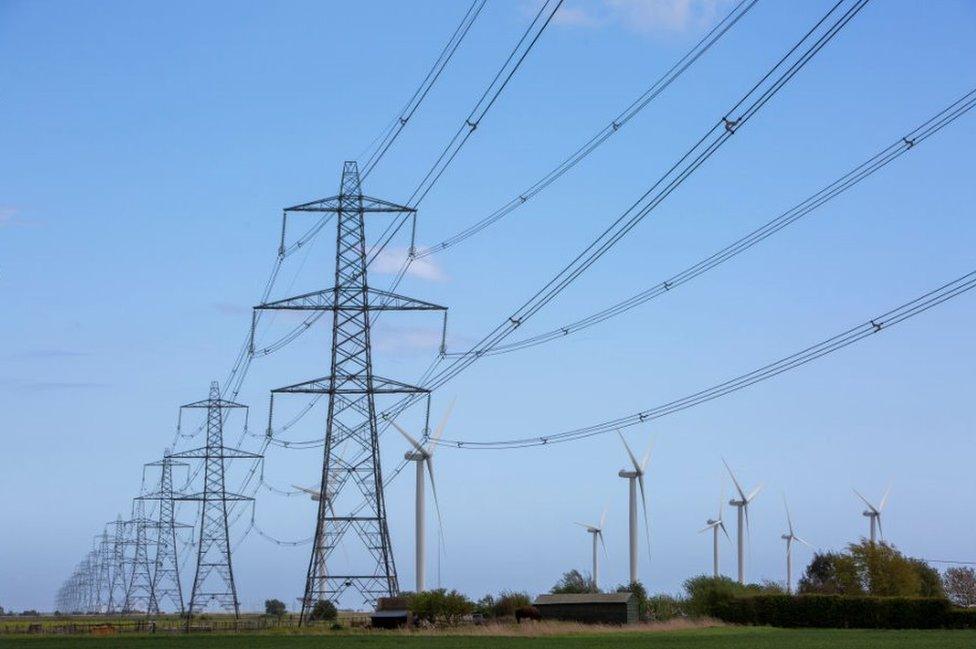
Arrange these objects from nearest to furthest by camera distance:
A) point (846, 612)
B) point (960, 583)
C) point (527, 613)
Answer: point (527, 613)
point (846, 612)
point (960, 583)

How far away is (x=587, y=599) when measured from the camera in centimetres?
10062

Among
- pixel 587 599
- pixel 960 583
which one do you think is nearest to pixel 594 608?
pixel 587 599

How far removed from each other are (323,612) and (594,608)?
21949 millimetres

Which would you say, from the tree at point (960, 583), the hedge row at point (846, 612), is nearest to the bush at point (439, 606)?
the hedge row at point (846, 612)

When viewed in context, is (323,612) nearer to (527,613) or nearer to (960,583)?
(527,613)

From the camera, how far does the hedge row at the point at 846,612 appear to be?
93688mm

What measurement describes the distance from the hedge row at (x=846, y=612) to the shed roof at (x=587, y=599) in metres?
8.81

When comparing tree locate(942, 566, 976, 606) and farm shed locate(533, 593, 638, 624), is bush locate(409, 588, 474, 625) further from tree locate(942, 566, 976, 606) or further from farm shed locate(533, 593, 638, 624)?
tree locate(942, 566, 976, 606)

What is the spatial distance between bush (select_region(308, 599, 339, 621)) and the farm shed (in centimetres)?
1853

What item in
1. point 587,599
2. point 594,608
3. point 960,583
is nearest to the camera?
point 594,608

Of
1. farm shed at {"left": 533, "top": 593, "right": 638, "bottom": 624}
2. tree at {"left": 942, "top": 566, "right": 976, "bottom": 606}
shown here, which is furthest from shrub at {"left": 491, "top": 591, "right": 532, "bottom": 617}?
tree at {"left": 942, "top": 566, "right": 976, "bottom": 606}

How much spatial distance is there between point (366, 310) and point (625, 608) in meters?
41.0

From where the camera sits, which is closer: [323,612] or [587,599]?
[323,612]

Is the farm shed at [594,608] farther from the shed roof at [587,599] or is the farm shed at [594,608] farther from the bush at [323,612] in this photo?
the bush at [323,612]
